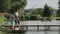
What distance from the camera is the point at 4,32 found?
15.3m

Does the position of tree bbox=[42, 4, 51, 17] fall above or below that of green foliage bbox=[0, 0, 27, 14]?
below

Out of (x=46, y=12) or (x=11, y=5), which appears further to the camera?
(x=46, y=12)

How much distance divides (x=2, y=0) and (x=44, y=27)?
28.2 m

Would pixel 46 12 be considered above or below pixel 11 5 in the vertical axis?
below

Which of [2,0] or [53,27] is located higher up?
[2,0]

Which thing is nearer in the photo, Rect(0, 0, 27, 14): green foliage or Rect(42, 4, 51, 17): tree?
Rect(0, 0, 27, 14): green foliage

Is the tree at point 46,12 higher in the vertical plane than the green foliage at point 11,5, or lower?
lower

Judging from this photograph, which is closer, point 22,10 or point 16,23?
point 16,23

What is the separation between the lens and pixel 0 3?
47.3 meters

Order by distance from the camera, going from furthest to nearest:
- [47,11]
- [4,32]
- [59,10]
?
[59,10] < [47,11] < [4,32]

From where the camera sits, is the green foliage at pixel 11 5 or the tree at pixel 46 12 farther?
the tree at pixel 46 12

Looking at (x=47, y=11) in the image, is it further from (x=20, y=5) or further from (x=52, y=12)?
(x=20, y=5)

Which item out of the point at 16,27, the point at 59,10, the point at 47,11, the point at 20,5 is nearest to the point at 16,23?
the point at 16,27

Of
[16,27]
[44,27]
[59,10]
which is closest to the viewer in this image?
[16,27]
